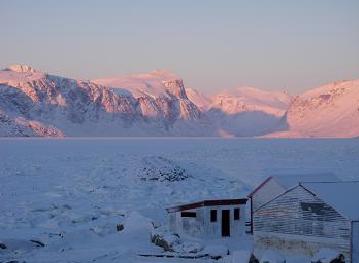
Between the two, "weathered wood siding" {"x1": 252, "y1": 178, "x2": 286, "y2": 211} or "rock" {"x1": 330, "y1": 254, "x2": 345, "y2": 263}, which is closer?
"rock" {"x1": 330, "y1": 254, "x2": 345, "y2": 263}

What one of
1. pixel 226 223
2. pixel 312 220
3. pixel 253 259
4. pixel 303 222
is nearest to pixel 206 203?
pixel 226 223

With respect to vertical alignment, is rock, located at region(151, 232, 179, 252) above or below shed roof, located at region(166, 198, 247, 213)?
below

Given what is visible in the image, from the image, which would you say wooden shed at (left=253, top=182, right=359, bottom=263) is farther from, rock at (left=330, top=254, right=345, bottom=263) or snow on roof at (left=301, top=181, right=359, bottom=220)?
rock at (left=330, top=254, right=345, bottom=263)

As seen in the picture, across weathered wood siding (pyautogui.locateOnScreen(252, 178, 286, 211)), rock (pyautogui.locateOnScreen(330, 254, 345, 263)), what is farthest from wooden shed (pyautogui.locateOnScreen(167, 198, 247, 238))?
rock (pyautogui.locateOnScreen(330, 254, 345, 263))

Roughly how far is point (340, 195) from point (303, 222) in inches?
47.3

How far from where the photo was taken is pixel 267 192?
22.1 meters

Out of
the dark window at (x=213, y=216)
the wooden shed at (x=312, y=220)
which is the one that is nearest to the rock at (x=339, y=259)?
the wooden shed at (x=312, y=220)

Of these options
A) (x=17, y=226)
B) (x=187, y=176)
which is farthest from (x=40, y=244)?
(x=187, y=176)

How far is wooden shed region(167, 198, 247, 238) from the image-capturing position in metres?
21.2

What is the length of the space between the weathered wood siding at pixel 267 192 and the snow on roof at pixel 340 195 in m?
3.22

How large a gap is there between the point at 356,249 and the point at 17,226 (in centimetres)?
1324

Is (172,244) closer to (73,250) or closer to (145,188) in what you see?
(73,250)

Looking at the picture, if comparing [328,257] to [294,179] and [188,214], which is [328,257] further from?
[188,214]

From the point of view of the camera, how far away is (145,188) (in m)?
38.0
